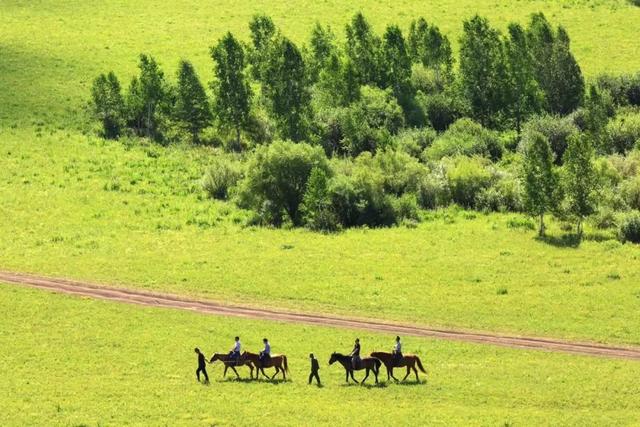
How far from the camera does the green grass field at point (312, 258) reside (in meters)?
65.4

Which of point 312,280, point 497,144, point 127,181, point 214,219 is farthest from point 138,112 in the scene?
point 312,280

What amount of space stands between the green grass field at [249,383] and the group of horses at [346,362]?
0.89 meters

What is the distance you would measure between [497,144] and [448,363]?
191 ft

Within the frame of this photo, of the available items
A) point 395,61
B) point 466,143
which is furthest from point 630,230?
point 395,61

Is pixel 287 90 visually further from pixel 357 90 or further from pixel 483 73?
pixel 483 73

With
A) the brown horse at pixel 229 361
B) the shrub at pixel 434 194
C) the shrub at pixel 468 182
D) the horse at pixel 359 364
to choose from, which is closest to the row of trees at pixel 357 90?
the shrub at pixel 434 194

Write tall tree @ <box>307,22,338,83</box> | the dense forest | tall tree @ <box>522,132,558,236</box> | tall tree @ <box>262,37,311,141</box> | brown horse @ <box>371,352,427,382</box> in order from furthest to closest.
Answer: tall tree @ <box>307,22,338,83</box> < tall tree @ <box>262,37,311,141</box> < the dense forest < tall tree @ <box>522,132,558,236</box> < brown horse @ <box>371,352,427,382</box>

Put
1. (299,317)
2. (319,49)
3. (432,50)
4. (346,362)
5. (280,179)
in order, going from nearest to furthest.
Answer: (346,362) < (299,317) < (280,179) < (432,50) < (319,49)

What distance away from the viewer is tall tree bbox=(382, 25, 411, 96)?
391ft

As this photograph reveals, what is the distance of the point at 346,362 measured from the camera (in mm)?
49812

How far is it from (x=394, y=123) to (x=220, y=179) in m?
26.6

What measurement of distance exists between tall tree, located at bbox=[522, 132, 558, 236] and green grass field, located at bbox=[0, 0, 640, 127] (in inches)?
1750

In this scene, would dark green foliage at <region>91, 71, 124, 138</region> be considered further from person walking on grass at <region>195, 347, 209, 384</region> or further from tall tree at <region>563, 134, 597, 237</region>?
person walking on grass at <region>195, 347, 209, 384</region>

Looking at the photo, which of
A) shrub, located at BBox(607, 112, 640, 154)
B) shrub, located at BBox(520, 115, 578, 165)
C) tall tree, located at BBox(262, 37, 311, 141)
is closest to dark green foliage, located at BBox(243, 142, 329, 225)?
tall tree, located at BBox(262, 37, 311, 141)
